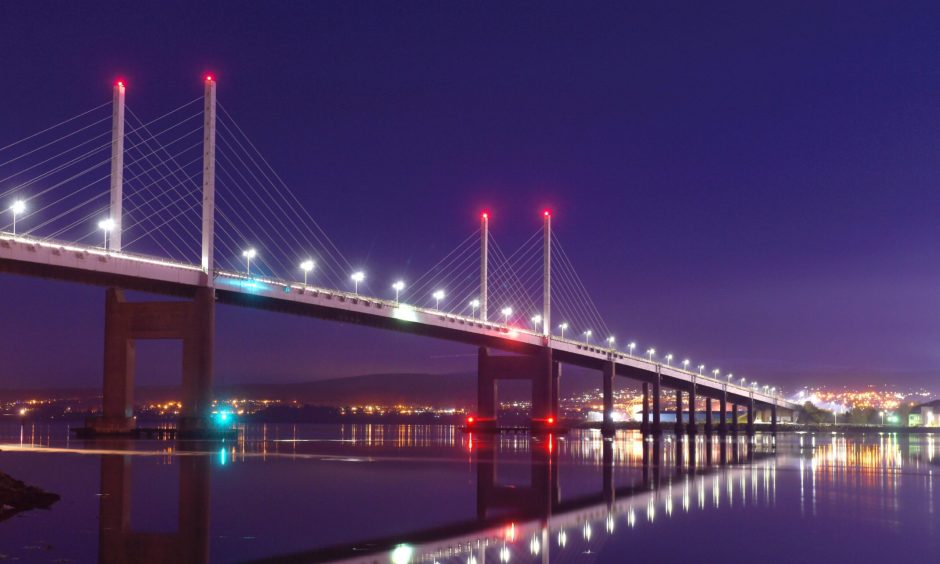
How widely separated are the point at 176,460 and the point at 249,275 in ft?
82.9

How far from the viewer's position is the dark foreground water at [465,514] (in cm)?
1647

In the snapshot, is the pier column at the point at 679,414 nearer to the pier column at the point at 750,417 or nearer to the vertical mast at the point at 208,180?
the pier column at the point at 750,417

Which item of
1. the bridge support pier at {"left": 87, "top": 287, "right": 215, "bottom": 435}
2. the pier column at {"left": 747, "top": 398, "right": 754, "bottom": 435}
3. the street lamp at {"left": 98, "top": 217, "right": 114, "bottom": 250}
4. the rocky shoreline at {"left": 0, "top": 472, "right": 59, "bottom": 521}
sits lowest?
the pier column at {"left": 747, "top": 398, "right": 754, "bottom": 435}

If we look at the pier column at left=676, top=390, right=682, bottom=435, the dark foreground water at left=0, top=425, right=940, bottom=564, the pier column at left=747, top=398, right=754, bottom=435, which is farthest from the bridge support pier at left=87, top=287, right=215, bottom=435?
the pier column at left=747, top=398, right=754, bottom=435

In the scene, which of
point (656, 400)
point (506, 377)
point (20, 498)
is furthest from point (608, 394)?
point (20, 498)

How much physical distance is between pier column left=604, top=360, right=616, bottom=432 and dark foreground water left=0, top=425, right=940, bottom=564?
60923 millimetres

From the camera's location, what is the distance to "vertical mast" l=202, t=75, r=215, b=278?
184 feet

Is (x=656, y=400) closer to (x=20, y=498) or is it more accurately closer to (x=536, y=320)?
(x=536, y=320)

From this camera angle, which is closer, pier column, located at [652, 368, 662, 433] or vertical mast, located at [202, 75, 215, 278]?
vertical mast, located at [202, 75, 215, 278]

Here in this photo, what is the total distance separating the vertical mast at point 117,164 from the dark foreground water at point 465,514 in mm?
Answer: 17258

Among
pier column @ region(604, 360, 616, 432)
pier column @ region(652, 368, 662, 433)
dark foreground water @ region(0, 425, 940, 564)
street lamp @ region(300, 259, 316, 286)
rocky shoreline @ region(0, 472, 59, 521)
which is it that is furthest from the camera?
pier column @ region(652, 368, 662, 433)

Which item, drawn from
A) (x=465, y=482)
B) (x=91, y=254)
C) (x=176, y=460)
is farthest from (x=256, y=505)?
(x=91, y=254)

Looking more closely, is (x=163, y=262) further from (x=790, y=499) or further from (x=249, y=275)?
(x=790, y=499)

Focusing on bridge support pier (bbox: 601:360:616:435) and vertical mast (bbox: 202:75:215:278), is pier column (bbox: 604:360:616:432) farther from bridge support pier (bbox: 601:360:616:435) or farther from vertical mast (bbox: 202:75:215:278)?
vertical mast (bbox: 202:75:215:278)
